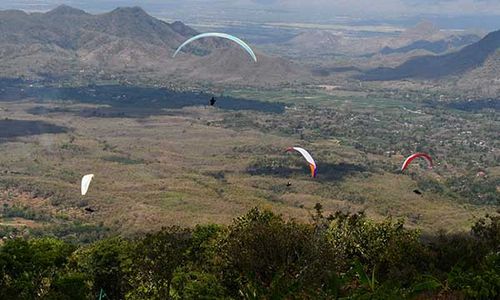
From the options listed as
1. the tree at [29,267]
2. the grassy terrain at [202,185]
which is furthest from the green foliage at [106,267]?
the grassy terrain at [202,185]

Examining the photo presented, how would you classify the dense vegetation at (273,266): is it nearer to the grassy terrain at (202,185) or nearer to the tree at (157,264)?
the tree at (157,264)

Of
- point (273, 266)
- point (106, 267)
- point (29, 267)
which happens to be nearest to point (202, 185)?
point (106, 267)

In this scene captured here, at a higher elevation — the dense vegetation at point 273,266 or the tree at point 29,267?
the dense vegetation at point 273,266

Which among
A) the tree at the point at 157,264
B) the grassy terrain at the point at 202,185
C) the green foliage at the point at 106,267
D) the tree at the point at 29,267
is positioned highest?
the tree at the point at 157,264

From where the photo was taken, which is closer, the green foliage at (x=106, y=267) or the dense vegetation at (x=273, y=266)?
the dense vegetation at (x=273, y=266)

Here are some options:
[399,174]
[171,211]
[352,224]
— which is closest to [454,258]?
[352,224]

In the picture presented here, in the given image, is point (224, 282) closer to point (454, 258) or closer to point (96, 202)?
point (454, 258)

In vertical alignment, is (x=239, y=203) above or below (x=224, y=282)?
below

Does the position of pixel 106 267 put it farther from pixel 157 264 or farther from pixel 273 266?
pixel 273 266
